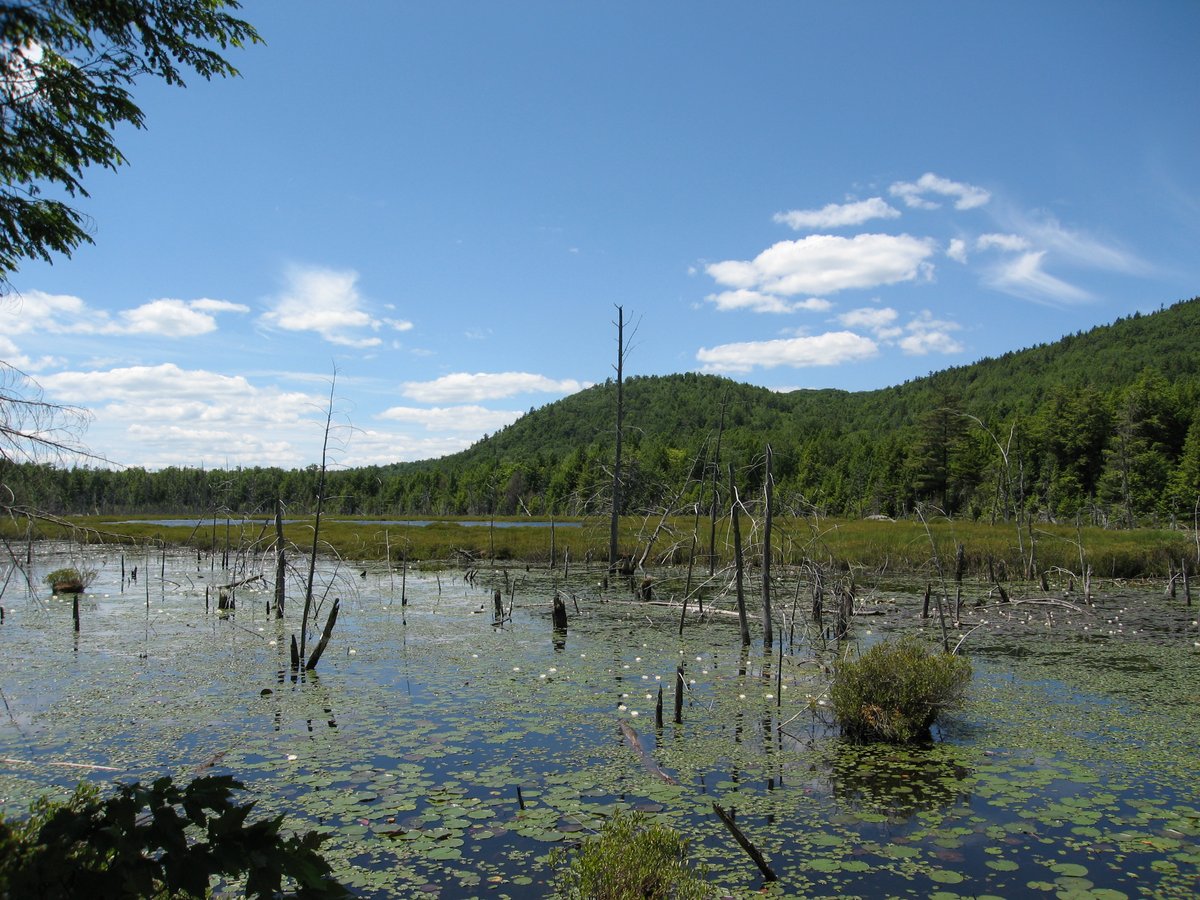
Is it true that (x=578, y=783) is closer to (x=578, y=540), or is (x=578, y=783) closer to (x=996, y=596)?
(x=996, y=596)

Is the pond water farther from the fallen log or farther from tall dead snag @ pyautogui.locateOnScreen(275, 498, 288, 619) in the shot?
tall dead snag @ pyautogui.locateOnScreen(275, 498, 288, 619)

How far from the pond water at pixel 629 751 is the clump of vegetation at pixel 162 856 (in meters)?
2.36

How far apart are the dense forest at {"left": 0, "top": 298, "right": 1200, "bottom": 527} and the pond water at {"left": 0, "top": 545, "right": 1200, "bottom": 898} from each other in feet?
9.66

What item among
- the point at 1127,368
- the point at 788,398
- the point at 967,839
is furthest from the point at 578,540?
the point at 788,398

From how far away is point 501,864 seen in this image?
611 cm

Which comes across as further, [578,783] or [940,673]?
[940,673]

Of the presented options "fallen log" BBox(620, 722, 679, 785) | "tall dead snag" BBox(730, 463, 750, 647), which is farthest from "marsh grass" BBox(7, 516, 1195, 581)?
"fallen log" BBox(620, 722, 679, 785)

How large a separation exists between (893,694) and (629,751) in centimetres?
325

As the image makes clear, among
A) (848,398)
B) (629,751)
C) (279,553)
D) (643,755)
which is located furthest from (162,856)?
(848,398)

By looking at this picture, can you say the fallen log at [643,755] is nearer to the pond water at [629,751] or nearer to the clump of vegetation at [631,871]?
the pond water at [629,751]

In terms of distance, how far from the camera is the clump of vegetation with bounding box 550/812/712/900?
496 centimetres

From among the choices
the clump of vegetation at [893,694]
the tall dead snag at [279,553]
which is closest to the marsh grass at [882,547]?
the tall dead snag at [279,553]

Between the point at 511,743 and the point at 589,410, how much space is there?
15923 centimetres

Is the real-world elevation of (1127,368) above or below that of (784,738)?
above
